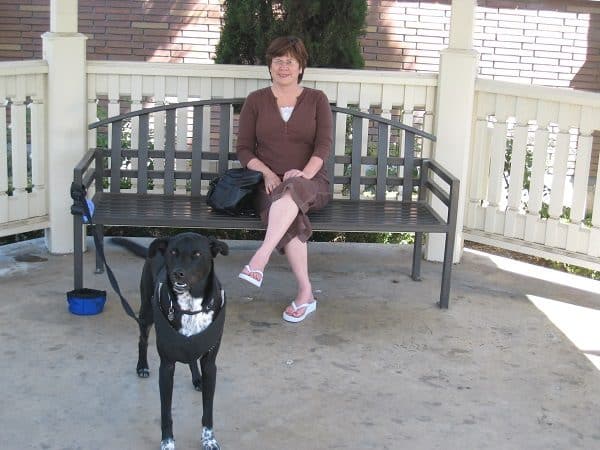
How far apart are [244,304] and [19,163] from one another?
1759 mm

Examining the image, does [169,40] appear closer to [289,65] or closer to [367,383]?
[289,65]

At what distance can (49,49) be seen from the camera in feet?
19.6

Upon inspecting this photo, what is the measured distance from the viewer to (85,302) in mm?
5090

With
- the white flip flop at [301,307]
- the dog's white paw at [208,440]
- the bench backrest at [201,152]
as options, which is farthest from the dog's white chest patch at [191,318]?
the bench backrest at [201,152]

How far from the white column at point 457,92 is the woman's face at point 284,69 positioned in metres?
1.22

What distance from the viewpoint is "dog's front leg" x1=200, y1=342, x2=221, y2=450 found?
3590mm

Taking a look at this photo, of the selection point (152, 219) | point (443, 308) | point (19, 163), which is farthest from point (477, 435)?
point (19, 163)

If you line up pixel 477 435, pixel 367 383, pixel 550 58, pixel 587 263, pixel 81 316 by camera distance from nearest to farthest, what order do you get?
pixel 477 435 → pixel 367 383 → pixel 81 316 → pixel 587 263 → pixel 550 58

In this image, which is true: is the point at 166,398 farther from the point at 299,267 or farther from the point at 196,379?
the point at 299,267

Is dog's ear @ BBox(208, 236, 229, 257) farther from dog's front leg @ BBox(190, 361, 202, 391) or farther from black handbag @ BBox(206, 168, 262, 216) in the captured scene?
black handbag @ BBox(206, 168, 262, 216)

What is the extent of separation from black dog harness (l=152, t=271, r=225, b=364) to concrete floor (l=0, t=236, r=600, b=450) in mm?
421

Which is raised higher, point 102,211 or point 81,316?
point 102,211

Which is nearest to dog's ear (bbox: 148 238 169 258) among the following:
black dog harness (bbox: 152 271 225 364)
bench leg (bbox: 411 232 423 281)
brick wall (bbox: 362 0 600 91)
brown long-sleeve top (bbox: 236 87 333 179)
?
A: black dog harness (bbox: 152 271 225 364)

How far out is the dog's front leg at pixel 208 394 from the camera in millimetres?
3590
